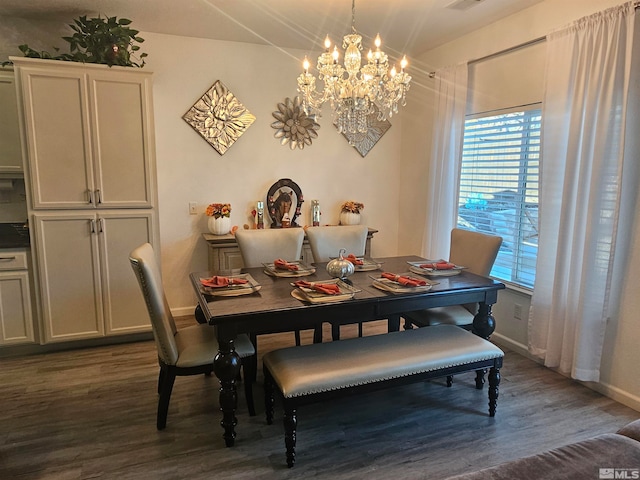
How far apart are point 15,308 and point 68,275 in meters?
0.45

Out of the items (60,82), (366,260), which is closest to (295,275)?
(366,260)

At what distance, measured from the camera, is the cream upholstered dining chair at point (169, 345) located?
2172 mm

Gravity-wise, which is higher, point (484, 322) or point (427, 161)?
point (427, 161)

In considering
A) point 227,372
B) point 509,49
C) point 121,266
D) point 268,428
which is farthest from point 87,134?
point 509,49

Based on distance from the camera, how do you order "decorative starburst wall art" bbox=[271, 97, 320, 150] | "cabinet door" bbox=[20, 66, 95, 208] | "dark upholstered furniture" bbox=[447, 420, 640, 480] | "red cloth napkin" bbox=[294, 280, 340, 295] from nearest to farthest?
"dark upholstered furniture" bbox=[447, 420, 640, 480]
"red cloth napkin" bbox=[294, 280, 340, 295]
"cabinet door" bbox=[20, 66, 95, 208]
"decorative starburst wall art" bbox=[271, 97, 320, 150]

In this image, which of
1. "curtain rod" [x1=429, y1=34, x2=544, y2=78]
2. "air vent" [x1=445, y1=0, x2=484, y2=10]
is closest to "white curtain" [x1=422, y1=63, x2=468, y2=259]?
"curtain rod" [x1=429, y1=34, x2=544, y2=78]

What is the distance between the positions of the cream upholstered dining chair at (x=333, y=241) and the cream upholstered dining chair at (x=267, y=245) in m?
0.14

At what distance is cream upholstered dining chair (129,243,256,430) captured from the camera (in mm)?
2172

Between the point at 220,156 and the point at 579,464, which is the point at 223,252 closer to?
the point at 220,156

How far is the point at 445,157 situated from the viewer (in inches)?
160

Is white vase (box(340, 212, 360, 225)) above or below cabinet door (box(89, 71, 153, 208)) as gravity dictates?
below

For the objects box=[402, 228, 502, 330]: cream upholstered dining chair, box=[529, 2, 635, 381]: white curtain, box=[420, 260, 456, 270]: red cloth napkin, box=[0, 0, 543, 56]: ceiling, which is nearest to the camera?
box=[529, 2, 635, 381]: white curtain

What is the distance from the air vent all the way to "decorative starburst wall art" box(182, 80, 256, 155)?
2055 mm

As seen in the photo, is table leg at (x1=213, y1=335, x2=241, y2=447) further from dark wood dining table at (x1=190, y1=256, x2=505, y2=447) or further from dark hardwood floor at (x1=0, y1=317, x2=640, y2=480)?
dark hardwood floor at (x1=0, y1=317, x2=640, y2=480)
